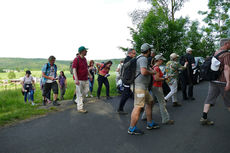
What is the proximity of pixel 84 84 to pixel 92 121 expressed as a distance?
4.96 feet

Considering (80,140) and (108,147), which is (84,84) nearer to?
(80,140)

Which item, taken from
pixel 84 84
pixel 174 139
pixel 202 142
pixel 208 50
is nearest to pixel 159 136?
pixel 174 139

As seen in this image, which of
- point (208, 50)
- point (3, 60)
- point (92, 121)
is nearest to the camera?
point (92, 121)

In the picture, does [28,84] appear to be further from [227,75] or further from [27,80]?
[227,75]

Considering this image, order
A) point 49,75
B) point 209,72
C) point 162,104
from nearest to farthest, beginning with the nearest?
point 209,72, point 162,104, point 49,75

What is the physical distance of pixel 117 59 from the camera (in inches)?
762

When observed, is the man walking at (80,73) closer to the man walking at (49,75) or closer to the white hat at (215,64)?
the man walking at (49,75)

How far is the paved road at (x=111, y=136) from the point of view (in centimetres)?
342

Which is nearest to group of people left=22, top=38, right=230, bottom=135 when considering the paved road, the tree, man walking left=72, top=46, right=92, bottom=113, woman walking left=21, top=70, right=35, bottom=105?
man walking left=72, top=46, right=92, bottom=113

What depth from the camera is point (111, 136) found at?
4.07 metres

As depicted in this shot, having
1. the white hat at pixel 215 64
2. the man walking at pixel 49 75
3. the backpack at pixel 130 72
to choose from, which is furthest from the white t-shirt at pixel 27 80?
the white hat at pixel 215 64

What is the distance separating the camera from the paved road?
342 centimetres

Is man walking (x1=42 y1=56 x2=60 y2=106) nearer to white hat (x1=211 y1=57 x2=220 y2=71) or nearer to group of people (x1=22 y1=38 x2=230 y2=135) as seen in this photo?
group of people (x1=22 y1=38 x2=230 y2=135)

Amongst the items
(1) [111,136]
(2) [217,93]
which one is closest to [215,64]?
(2) [217,93]
